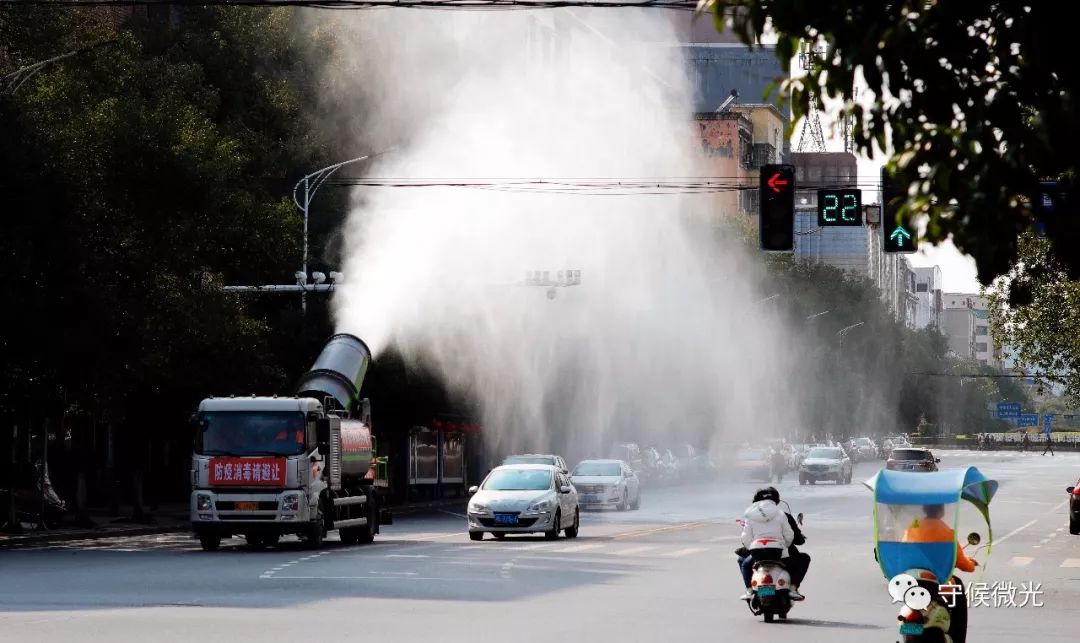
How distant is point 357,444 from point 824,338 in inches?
3511

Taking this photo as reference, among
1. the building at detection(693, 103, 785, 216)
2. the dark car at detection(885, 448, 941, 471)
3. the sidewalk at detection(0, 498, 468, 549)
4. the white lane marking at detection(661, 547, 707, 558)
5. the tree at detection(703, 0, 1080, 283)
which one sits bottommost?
the white lane marking at detection(661, 547, 707, 558)

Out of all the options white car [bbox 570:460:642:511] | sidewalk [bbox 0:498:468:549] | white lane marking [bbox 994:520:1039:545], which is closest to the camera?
sidewalk [bbox 0:498:468:549]

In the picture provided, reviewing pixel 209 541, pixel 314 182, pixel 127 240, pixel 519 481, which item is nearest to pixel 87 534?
pixel 127 240

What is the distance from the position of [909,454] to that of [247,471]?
3373cm

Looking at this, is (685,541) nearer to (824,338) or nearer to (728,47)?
(824,338)

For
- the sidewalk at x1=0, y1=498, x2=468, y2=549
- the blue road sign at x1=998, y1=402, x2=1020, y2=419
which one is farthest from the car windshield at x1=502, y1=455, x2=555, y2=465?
the blue road sign at x1=998, y1=402, x2=1020, y2=419

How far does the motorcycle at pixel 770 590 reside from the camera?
56.1 feet

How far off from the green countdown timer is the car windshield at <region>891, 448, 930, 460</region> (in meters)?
31.4

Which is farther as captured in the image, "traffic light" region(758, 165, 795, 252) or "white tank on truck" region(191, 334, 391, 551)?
"white tank on truck" region(191, 334, 391, 551)

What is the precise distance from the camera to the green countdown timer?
27.5 meters

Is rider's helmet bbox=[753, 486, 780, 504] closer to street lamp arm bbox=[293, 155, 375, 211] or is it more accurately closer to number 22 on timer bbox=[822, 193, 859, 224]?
number 22 on timer bbox=[822, 193, 859, 224]

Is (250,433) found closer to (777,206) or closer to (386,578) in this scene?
(386,578)

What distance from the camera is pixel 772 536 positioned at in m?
17.2

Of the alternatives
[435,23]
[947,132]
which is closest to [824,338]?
[435,23]
